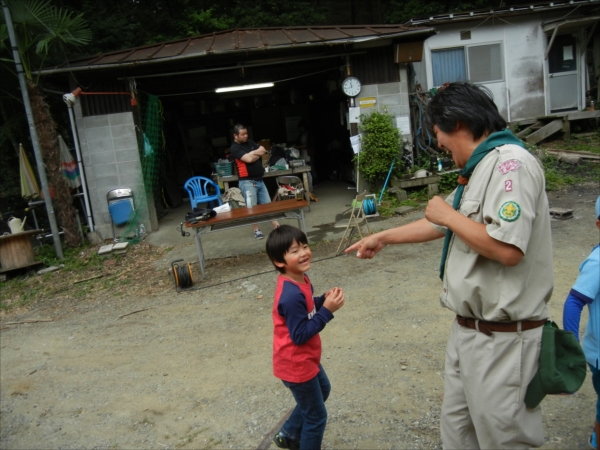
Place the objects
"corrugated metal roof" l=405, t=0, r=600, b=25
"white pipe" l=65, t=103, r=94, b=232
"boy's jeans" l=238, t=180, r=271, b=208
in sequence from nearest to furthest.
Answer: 1. "boy's jeans" l=238, t=180, r=271, b=208
2. "white pipe" l=65, t=103, r=94, b=232
3. "corrugated metal roof" l=405, t=0, r=600, b=25

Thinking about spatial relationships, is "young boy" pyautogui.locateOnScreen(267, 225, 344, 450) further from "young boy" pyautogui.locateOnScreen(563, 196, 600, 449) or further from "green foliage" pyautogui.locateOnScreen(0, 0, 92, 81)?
"green foliage" pyautogui.locateOnScreen(0, 0, 92, 81)

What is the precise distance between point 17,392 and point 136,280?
2.93 m

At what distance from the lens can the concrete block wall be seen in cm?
941

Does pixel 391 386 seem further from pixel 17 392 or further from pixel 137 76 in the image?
pixel 137 76

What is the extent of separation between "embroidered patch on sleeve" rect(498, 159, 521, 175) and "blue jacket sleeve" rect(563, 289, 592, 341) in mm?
969

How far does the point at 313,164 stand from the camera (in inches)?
566

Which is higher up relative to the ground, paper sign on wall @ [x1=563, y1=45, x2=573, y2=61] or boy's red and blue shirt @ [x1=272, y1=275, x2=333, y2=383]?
paper sign on wall @ [x1=563, y1=45, x2=573, y2=61]

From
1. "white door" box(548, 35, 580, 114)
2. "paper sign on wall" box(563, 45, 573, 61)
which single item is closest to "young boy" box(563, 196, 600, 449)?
"white door" box(548, 35, 580, 114)

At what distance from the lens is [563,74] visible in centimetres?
1352

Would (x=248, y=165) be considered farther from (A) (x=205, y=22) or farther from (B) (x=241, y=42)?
(A) (x=205, y=22)

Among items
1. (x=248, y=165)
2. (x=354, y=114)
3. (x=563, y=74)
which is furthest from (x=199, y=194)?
(x=563, y=74)

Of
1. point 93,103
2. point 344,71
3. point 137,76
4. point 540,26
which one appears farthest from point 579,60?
point 93,103

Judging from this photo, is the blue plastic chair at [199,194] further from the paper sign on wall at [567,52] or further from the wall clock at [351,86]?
the paper sign on wall at [567,52]

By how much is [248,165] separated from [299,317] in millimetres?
5886
